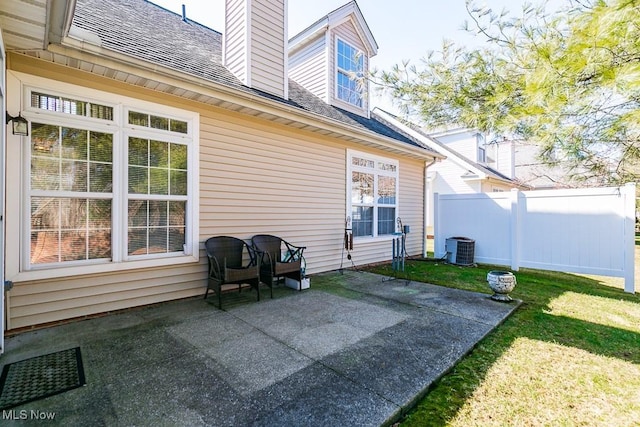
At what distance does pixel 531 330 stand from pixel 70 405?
14.1 ft

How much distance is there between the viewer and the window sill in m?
3.20

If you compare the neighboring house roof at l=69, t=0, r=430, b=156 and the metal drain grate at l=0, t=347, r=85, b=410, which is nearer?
the metal drain grate at l=0, t=347, r=85, b=410

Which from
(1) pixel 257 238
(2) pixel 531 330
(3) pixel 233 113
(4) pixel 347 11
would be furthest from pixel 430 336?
(4) pixel 347 11

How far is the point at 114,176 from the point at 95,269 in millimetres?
1136

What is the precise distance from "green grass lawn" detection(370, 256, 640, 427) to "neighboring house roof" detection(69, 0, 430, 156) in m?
4.45

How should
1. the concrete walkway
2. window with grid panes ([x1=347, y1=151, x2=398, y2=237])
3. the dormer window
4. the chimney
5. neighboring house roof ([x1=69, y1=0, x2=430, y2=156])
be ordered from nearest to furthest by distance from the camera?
the concrete walkway < neighboring house roof ([x1=69, y1=0, x2=430, y2=156]) < the chimney < window with grid panes ([x1=347, y1=151, x2=398, y2=237]) < the dormer window

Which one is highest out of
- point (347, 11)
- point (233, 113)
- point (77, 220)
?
point (347, 11)

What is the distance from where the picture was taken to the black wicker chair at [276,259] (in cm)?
453

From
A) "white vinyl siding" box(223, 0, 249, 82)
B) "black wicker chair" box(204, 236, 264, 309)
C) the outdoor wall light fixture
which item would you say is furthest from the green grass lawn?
"white vinyl siding" box(223, 0, 249, 82)

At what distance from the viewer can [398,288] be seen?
5168 mm

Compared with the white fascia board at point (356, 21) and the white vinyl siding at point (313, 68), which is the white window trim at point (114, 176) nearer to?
the white vinyl siding at point (313, 68)

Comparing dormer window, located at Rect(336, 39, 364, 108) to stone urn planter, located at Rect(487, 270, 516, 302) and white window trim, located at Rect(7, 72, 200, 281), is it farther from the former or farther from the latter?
stone urn planter, located at Rect(487, 270, 516, 302)

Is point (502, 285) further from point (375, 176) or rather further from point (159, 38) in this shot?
point (159, 38)

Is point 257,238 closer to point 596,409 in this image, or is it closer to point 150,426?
point 150,426
